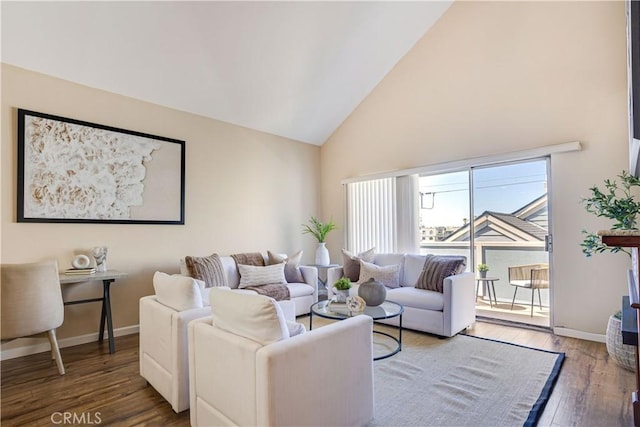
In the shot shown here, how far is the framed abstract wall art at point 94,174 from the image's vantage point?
3236mm

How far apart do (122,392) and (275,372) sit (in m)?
1.73

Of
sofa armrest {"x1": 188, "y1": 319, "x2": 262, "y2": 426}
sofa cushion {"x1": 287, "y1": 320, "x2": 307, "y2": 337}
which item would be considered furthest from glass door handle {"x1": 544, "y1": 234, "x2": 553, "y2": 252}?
sofa armrest {"x1": 188, "y1": 319, "x2": 262, "y2": 426}

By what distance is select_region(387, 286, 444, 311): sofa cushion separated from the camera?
3.52m

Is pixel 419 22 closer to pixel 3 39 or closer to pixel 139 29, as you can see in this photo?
pixel 139 29

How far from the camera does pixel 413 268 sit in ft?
14.3

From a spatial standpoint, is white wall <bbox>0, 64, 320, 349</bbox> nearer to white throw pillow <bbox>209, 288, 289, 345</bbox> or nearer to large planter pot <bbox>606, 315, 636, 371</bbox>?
white throw pillow <bbox>209, 288, 289, 345</bbox>

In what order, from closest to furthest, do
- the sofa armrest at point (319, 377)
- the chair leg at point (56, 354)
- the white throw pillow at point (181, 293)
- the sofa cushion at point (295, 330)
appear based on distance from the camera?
the sofa armrest at point (319, 377) → the sofa cushion at point (295, 330) → the white throw pillow at point (181, 293) → the chair leg at point (56, 354)

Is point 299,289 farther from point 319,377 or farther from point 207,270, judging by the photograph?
point 319,377

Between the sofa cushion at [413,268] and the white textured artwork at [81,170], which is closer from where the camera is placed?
the white textured artwork at [81,170]

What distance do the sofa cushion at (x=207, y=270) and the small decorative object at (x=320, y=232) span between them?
183 centimetres

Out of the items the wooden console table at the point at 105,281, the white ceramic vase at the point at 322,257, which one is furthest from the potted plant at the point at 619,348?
the wooden console table at the point at 105,281

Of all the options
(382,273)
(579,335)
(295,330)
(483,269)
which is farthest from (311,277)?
(579,335)

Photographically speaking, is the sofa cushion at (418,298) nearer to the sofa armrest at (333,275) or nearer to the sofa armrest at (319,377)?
the sofa armrest at (333,275)

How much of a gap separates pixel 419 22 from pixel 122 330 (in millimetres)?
5549
